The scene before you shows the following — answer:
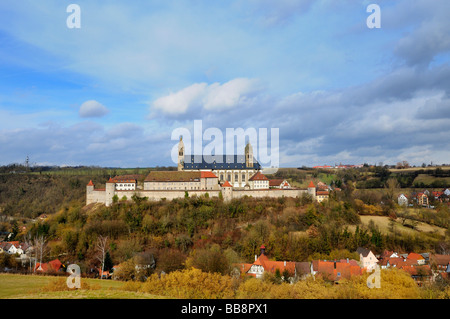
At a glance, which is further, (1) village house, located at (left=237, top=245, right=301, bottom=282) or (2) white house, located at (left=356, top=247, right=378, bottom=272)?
(2) white house, located at (left=356, top=247, right=378, bottom=272)

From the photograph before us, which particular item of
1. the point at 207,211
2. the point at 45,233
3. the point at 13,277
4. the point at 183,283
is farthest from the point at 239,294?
the point at 45,233

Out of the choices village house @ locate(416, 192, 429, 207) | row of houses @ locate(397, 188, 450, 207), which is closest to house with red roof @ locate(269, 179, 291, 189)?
row of houses @ locate(397, 188, 450, 207)

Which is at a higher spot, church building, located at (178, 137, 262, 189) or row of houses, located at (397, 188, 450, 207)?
church building, located at (178, 137, 262, 189)

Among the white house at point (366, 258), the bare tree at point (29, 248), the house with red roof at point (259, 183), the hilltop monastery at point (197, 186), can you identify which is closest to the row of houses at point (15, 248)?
the bare tree at point (29, 248)

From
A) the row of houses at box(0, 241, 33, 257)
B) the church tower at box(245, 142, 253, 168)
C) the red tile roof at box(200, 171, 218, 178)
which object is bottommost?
the row of houses at box(0, 241, 33, 257)

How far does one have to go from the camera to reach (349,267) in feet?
112

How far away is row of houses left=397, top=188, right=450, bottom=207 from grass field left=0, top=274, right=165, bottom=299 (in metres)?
64.4

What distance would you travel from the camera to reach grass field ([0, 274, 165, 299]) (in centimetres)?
1731

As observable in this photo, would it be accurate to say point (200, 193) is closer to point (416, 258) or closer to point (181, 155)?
point (181, 155)

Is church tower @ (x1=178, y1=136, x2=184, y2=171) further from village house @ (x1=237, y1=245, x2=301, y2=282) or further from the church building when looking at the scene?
village house @ (x1=237, y1=245, x2=301, y2=282)

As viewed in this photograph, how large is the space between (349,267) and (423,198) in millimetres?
49710

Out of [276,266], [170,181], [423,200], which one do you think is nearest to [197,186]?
[170,181]

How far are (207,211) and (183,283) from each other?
94.1 ft
